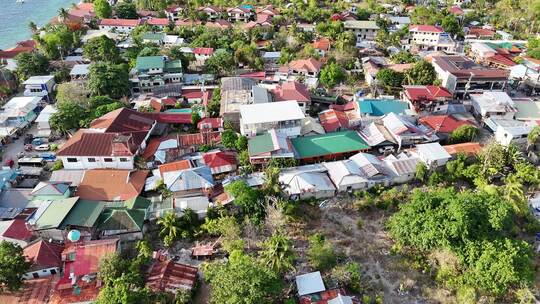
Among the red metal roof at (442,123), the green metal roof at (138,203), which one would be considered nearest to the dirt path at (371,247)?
the green metal roof at (138,203)

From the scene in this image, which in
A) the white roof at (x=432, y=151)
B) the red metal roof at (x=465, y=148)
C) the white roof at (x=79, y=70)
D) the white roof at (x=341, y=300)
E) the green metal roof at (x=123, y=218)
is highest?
the white roof at (x=79, y=70)

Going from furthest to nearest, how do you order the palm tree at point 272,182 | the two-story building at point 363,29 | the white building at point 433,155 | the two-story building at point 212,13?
the two-story building at point 212,13
the two-story building at point 363,29
the white building at point 433,155
the palm tree at point 272,182

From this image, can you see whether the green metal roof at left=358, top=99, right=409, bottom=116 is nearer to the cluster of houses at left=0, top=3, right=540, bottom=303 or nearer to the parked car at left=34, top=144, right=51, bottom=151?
the cluster of houses at left=0, top=3, right=540, bottom=303

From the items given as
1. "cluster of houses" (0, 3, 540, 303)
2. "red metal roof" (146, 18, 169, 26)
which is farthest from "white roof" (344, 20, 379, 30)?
"red metal roof" (146, 18, 169, 26)

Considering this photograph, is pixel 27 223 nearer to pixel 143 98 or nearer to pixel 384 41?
pixel 143 98

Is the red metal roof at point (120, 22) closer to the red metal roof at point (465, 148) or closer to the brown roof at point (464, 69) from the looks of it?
the brown roof at point (464, 69)

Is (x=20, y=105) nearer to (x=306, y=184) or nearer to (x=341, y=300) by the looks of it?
(x=306, y=184)
